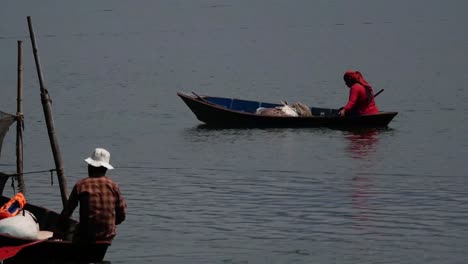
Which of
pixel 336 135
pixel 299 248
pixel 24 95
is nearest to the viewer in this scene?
pixel 299 248

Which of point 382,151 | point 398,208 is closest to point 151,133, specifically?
point 382,151

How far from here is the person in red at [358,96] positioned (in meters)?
28.1

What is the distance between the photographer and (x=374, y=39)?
6844 cm

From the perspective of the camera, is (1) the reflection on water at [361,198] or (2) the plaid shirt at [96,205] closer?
(2) the plaid shirt at [96,205]

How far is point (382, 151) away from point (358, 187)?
5127mm

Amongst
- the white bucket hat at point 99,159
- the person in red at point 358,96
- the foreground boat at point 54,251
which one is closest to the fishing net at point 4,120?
the foreground boat at point 54,251

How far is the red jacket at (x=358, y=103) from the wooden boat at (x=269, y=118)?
0.26 m

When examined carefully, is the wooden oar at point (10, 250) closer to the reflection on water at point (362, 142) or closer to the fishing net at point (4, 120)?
the fishing net at point (4, 120)

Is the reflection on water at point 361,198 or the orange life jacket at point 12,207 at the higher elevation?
the orange life jacket at point 12,207

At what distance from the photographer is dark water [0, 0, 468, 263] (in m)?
16.6

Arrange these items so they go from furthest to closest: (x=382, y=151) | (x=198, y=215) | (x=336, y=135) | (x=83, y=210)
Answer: (x=336, y=135) < (x=382, y=151) < (x=198, y=215) < (x=83, y=210)

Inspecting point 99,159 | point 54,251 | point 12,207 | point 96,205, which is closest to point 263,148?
point 12,207

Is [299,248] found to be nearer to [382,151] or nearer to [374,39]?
[382,151]

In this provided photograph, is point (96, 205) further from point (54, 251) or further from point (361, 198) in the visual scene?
point (361, 198)
